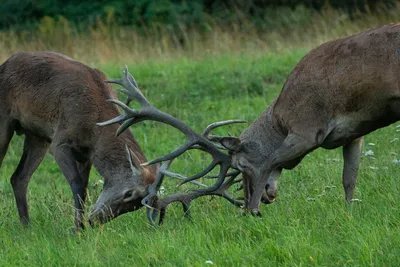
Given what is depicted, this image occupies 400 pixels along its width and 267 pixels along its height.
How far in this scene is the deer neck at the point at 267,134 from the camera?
7.89 metres

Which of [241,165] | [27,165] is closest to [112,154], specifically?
[241,165]

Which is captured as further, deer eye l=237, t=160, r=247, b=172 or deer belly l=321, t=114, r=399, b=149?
deer eye l=237, t=160, r=247, b=172

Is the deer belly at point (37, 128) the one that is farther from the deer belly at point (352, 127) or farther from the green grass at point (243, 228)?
the deer belly at point (352, 127)

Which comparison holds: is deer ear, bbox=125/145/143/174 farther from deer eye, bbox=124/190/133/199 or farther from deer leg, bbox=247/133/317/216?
deer leg, bbox=247/133/317/216

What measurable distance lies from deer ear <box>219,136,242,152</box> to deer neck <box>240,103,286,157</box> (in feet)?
0.42

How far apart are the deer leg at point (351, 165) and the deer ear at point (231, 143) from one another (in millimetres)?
911

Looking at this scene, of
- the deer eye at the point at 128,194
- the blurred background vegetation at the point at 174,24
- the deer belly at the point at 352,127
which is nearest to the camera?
the deer belly at the point at 352,127

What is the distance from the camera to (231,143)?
25.8 feet

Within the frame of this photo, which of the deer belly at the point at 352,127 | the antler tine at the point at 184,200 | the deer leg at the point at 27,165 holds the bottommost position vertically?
the deer leg at the point at 27,165

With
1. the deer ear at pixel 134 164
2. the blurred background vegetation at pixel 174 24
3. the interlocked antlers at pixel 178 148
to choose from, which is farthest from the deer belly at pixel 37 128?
the blurred background vegetation at pixel 174 24

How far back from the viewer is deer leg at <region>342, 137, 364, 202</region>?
789 centimetres

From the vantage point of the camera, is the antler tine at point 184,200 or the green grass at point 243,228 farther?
the antler tine at point 184,200

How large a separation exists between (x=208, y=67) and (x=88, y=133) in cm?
734

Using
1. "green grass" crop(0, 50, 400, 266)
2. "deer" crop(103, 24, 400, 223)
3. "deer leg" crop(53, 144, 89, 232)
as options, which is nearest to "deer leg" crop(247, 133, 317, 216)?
"deer" crop(103, 24, 400, 223)
